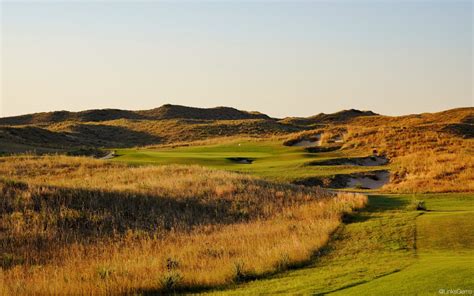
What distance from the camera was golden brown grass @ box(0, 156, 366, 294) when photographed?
12451mm

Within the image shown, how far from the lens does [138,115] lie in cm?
16700

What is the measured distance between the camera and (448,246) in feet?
45.5

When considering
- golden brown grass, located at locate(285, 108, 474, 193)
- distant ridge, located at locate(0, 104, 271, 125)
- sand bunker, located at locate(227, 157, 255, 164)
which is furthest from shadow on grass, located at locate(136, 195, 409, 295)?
distant ridge, located at locate(0, 104, 271, 125)

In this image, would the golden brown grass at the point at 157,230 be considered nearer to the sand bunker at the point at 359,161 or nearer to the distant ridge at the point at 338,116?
the sand bunker at the point at 359,161

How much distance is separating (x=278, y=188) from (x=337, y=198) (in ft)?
14.9

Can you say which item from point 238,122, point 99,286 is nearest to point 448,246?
point 99,286

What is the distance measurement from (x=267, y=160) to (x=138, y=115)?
126 meters

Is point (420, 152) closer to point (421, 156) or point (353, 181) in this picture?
point (421, 156)

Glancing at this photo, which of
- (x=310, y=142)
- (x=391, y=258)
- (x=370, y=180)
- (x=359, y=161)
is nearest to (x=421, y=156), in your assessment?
(x=359, y=161)

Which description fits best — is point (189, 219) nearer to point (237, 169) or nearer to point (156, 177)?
point (156, 177)

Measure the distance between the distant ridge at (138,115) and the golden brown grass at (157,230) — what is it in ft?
417

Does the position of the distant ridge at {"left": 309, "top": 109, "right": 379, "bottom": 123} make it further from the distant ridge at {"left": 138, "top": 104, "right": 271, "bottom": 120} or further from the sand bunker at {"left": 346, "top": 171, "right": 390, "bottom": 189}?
the sand bunker at {"left": 346, "top": 171, "right": 390, "bottom": 189}

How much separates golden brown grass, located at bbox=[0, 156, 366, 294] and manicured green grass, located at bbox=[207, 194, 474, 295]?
86cm

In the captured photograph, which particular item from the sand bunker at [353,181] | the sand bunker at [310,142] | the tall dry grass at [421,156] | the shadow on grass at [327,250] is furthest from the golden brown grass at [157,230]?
the sand bunker at [310,142]
